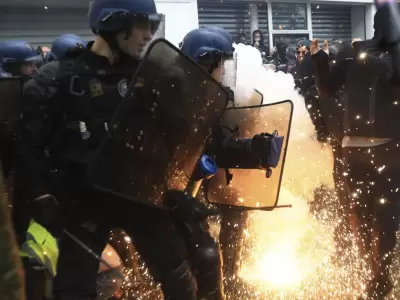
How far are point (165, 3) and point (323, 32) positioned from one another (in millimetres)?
5151

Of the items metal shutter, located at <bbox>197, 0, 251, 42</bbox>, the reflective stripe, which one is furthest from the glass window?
the reflective stripe

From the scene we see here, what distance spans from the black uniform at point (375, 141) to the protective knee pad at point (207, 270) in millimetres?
1153

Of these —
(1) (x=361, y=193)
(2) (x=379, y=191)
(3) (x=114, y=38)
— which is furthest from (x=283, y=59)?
(3) (x=114, y=38)

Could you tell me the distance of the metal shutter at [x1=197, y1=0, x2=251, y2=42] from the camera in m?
9.97

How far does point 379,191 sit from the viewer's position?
302cm

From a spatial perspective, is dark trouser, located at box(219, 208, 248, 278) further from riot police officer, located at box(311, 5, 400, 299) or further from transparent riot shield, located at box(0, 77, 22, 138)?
transparent riot shield, located at box(0, 77, 22, 138)

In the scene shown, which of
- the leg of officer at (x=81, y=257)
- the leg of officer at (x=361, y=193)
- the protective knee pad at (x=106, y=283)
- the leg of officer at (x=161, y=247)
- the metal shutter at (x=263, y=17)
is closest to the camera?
the leg of officer at (x=81, y=257)

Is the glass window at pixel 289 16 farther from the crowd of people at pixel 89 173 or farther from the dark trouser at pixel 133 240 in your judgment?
the dark trouser at pixel 133 240

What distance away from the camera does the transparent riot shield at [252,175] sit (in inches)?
113

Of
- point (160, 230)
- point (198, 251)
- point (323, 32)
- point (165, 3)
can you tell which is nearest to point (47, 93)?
point (160, 230)

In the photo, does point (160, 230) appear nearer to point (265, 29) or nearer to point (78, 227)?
point (78, 227)

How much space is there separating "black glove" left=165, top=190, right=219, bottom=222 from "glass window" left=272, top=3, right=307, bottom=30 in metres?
9.66

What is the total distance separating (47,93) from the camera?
1.94 m

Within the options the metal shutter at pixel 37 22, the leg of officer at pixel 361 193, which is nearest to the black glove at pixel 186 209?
the leg of officer at pixel 361 193
